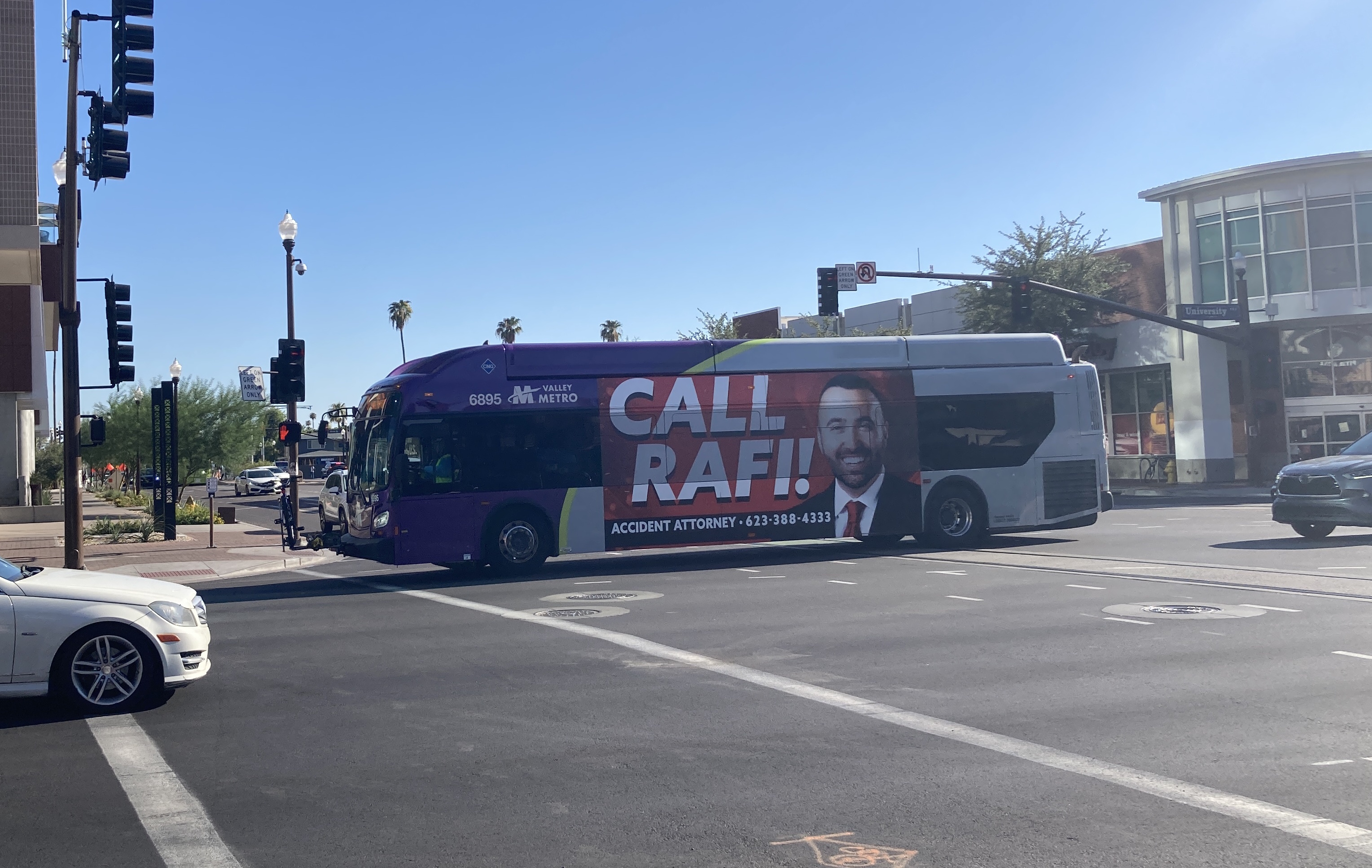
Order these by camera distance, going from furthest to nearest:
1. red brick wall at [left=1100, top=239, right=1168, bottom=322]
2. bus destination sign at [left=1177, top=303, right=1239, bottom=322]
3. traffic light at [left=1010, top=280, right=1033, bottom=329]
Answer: red brick wall at [left=1100, top=239, right=1168, bottom=322]
bus destination sign at [left=1177, top=303, right=1239, bottom=322]
traffic light at [left=1010, top=280, right=1033, bottom=329]

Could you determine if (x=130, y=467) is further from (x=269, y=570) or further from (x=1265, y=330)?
(x=1265, y=330)

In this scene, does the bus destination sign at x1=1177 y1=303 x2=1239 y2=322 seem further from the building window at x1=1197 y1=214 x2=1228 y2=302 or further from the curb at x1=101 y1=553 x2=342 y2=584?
the curb at x1=101 y1=553 x2=342 y2=584

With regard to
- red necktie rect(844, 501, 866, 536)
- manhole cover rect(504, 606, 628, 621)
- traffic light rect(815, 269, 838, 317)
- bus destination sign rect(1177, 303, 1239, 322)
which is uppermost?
traffic light rect(815, 269, 838, 317)

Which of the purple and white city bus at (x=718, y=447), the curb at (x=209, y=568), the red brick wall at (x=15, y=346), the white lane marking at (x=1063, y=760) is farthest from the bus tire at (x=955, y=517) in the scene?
the red brick wall at (x=15, y=346)

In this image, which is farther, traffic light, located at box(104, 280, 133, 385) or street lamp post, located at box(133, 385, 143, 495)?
street lamp post, located at box(133, 385, 143, 495)

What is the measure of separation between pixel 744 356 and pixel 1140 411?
96.3ft

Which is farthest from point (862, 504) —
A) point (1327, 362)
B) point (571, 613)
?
point (1327, 362)

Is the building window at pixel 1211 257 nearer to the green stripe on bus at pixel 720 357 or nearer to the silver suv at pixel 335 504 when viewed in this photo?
the green stripe on bus at pixel 720 357

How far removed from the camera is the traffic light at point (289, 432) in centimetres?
2603

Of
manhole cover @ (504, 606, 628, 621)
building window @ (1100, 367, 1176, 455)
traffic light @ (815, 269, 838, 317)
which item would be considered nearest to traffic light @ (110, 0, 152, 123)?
manhole cover @ (504, 606, 628, 621)

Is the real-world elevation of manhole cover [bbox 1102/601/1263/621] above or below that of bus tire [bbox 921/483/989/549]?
below

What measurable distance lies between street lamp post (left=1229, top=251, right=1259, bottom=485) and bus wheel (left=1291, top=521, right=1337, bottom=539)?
17.7 m

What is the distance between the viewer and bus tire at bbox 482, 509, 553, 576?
17.4 m

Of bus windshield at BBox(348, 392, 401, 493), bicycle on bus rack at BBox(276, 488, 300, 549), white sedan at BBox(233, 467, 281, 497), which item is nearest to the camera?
bus windshield at BBox(348, 392, 401, 493)
